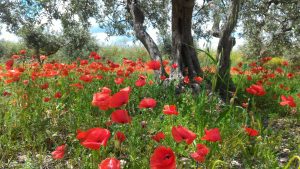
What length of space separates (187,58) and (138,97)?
6.68ft

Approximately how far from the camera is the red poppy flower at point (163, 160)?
185 centimetres

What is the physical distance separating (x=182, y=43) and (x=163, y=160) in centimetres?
617

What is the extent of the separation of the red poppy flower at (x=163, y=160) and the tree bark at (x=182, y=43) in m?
5.75

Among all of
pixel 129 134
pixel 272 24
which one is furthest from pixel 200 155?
pixel 272 24

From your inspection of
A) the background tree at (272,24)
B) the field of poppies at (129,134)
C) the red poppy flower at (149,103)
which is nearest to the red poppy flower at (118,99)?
the field of poppies at (129,134)

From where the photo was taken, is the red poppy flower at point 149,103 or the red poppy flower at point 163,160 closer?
the red poppy flower at point 163,160

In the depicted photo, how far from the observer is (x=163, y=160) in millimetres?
1888

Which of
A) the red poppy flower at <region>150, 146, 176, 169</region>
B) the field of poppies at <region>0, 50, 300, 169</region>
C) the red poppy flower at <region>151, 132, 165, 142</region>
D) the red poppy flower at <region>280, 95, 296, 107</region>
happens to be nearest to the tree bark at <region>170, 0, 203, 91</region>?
the field of poppies at <region>0, 50, 300, 169</region>

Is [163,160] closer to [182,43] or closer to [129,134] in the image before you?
[129,134]

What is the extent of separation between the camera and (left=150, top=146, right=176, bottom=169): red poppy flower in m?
1.85

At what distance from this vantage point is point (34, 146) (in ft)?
12.3

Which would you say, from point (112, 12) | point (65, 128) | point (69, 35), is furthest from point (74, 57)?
point (65, 128)

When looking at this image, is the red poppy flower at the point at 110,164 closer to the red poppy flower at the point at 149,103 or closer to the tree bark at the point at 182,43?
the red poppy flower at the point at 149,103

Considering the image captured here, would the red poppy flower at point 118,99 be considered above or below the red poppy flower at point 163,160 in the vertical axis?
above
